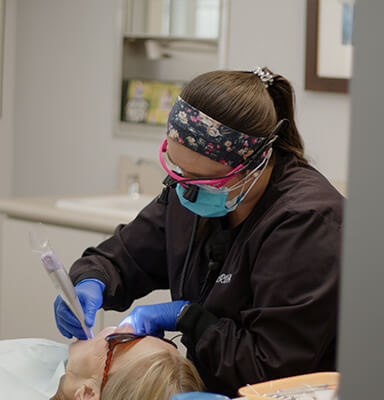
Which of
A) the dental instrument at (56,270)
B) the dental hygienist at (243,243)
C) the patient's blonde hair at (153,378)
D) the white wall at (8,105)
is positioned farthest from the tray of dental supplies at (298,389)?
the white wall at (8,105)

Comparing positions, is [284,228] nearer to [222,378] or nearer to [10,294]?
[222,378]

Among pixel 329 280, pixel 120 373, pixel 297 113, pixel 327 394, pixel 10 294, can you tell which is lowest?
pixel 10 294

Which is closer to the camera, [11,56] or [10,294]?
[10,294]

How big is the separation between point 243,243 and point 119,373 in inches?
15.2

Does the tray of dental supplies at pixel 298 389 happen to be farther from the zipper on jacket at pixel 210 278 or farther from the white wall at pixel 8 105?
the white wall at pixel 8 105

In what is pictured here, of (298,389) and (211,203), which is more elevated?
(211,203)

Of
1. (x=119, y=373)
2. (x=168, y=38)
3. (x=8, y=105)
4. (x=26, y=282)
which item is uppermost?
(x=168, y=38)

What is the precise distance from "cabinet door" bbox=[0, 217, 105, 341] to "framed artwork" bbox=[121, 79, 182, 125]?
0.89 m

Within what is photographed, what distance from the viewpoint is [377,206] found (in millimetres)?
530

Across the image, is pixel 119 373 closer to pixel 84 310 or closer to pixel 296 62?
pixel 84 310

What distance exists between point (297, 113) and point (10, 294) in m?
1.49

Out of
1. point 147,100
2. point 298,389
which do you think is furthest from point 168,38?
point 298,389

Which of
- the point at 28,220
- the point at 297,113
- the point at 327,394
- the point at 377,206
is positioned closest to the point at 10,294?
the point at 28,220

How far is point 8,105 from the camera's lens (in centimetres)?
376
